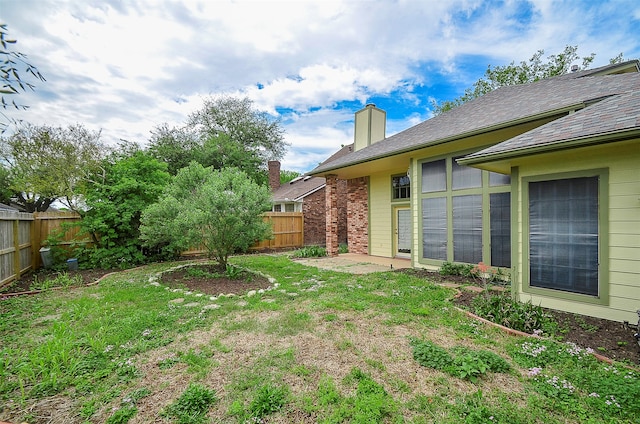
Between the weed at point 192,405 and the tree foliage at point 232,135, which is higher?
the tree foliage at point 232,135

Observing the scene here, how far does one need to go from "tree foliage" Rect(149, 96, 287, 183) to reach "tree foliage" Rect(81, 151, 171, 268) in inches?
433

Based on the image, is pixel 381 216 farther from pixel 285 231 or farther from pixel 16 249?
pixel 16 249

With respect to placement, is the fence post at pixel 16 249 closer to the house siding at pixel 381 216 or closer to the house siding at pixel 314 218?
the house siding at pixel 314 218

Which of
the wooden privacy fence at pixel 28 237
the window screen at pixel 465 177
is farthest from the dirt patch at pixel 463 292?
the window screen at pixel 465 177

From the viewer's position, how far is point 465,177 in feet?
21.9

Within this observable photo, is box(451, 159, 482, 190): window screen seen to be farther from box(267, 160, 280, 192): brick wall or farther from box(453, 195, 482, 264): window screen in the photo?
box(267, 160, 280, 192): brick wall

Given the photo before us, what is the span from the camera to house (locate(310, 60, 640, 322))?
11.8 feet

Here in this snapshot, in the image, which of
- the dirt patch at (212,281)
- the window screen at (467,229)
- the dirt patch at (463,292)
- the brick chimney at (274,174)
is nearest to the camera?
the dirt patch at (463,292)

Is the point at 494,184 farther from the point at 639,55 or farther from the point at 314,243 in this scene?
the point at 639,55

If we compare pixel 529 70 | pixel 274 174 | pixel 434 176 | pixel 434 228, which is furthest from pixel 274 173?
pixel 529 70

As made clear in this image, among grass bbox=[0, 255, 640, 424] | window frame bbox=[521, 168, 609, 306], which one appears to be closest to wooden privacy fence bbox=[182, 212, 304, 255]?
grass bbox=[0, 255, 640, 424]

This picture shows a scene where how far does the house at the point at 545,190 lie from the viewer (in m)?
3.61

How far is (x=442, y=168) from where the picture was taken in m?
7.18

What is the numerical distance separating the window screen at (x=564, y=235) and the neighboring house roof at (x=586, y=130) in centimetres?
67
